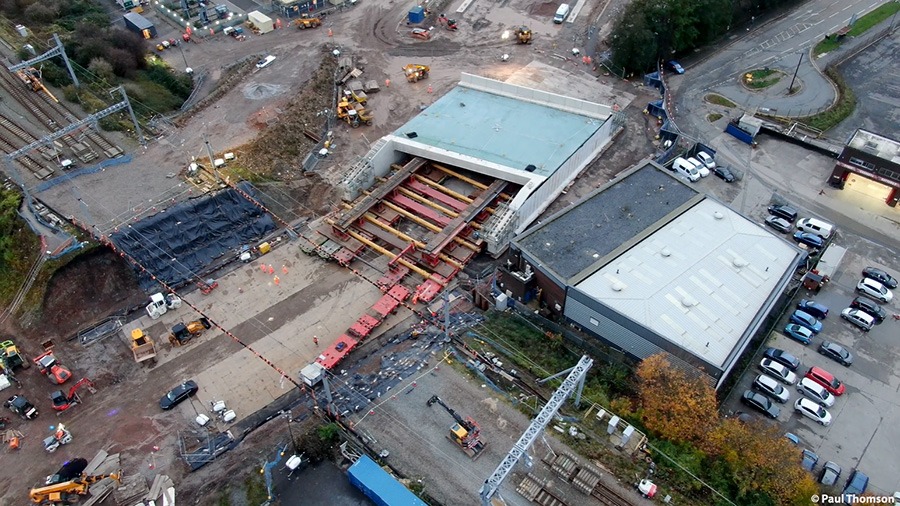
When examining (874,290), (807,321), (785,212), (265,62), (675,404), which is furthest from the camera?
(265,62)

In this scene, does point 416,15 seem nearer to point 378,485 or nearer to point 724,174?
point 724,174

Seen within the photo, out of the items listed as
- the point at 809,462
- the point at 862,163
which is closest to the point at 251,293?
the point at 809,462

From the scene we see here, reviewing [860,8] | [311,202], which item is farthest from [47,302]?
[860,8]

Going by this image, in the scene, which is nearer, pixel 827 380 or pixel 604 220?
pixel 827 380

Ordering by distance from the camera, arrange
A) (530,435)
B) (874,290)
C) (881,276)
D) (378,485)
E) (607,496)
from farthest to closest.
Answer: (881,276), (874,290), (607,496), (378,485), (530,435)

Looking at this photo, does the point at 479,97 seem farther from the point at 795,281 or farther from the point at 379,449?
the point at 379,449

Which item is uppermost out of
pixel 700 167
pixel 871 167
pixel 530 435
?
pixel 871 167

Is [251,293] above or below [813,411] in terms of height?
below
